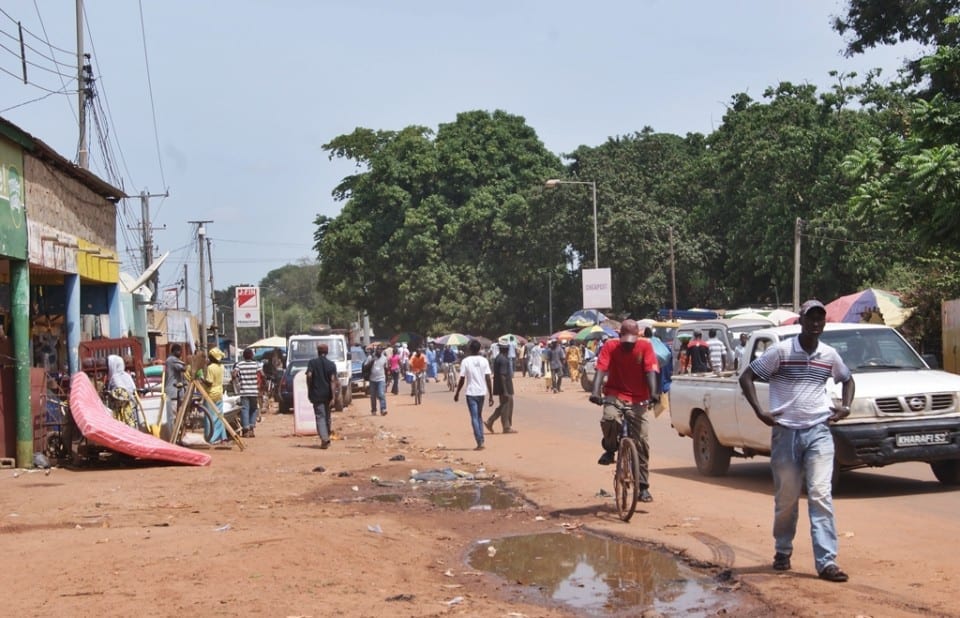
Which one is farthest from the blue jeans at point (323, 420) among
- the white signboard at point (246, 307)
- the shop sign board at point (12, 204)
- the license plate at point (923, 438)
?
the white signboard at point (246, 307)

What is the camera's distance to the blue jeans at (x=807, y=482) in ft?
24.3

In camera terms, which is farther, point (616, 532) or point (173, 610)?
point (616, 532)

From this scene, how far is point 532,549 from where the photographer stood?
9344mm

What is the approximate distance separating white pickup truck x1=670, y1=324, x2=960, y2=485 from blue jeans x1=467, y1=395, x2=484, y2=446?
5.40 m

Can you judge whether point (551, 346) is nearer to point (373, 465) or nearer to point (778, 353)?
point (373, 465)

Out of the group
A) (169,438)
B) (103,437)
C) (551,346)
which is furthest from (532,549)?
(551,346)

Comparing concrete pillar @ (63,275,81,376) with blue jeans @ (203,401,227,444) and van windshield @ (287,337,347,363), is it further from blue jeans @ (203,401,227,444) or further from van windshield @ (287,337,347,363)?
van windshield @ (287,337,347,363)

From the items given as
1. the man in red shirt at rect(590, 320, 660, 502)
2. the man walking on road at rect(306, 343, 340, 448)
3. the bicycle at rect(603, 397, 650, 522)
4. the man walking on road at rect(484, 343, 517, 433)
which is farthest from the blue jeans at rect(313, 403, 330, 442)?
the bicycle at rect(603, 397, 650, 522)

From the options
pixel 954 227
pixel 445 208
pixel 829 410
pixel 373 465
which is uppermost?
pixel 445 208

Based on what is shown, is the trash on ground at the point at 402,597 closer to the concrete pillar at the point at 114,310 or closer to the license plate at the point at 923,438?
the license plate at the point at 923,438

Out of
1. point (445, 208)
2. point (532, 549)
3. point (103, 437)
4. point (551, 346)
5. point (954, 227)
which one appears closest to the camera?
point (532, 549)

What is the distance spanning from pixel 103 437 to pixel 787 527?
37.2ft

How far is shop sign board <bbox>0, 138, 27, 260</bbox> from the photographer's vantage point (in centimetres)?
1609

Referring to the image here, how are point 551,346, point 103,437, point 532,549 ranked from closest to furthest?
point 532,549
point 103,437
point 551,346
